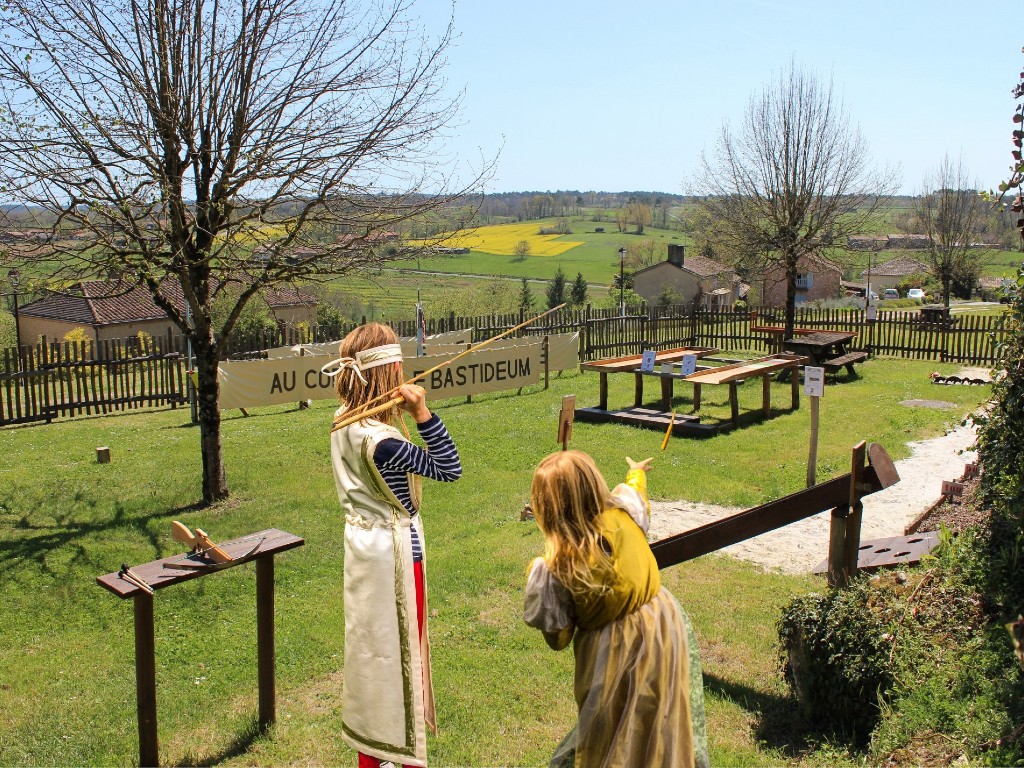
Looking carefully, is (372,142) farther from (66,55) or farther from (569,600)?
(569,600)

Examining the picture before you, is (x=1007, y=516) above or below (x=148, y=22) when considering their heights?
below

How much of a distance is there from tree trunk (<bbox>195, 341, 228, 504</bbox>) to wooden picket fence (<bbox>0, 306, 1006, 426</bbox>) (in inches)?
289

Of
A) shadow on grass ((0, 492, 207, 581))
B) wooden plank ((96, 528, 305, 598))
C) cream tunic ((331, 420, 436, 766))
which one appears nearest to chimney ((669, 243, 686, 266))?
shadow on grass ((0, 492, 207, 581))

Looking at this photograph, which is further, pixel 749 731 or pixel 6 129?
pixel 6 129

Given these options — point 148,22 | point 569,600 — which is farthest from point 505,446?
point 569,600

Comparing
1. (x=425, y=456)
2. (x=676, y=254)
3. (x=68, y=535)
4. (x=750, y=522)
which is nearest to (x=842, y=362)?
(x=750, y=522)

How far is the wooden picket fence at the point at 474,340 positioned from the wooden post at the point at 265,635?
35.6 feet

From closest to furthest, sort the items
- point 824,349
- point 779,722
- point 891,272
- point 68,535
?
1. point 779,722
2. point 68,535
3. point 824,349
4. point 891,272

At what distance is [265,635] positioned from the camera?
170 inches

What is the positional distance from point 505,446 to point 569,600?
8498mm

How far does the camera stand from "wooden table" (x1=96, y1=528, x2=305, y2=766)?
3707 mm

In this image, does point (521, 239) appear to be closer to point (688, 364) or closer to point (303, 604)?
point (688, 364)

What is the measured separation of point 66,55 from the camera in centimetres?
730

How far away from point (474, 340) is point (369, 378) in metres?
15.0
